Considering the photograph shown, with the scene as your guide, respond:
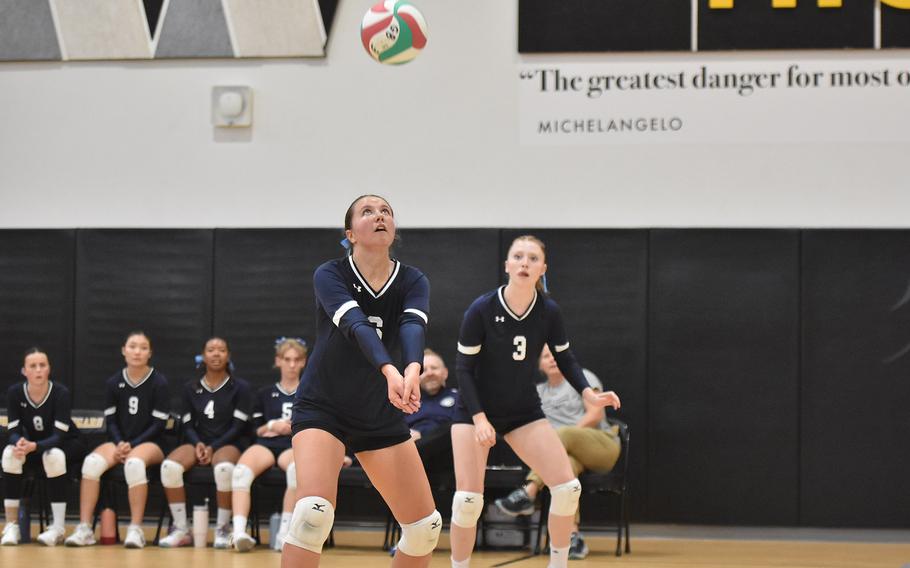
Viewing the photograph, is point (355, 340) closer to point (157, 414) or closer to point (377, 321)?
point (377, 321)

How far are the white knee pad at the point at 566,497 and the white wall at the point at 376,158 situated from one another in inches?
146

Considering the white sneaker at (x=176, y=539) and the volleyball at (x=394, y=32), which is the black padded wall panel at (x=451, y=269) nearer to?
the volleyball at (x=394, y=32)

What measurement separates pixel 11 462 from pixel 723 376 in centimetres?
533

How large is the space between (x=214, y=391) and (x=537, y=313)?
3.37 metres

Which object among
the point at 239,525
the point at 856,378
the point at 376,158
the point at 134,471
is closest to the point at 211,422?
the point at 134,471

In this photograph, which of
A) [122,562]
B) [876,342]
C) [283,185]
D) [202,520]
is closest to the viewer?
[122,562]

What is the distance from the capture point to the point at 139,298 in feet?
30.5

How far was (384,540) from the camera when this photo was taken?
26.7 feet

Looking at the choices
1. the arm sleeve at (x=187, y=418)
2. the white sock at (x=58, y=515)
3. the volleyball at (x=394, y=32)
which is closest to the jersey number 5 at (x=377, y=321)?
the volleyball at (x=394, y=32)

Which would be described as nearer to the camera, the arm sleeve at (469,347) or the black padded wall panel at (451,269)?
the arm sleeve at (469,347)

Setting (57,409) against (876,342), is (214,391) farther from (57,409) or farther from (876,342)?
(876,342)

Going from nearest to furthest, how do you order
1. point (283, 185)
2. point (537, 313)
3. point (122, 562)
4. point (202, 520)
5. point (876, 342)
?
point (537, 313) → point (122, 562) → point (202, 520) → point (876, 342) → point (283, 185)

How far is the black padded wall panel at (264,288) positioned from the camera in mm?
9086

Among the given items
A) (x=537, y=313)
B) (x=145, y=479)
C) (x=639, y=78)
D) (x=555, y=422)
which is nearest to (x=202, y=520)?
(x=145, y=479)
